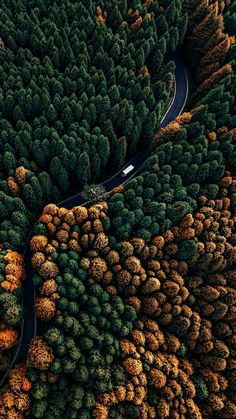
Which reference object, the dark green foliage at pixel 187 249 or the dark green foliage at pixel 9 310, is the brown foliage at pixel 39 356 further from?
the dark green foliage at pixel 187 249

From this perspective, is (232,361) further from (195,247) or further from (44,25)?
(44,25)

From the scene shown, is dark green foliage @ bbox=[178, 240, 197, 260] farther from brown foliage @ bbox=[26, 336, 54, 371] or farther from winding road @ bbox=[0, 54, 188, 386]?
brown foliage @ bbox=[26, 336, 54, 371]

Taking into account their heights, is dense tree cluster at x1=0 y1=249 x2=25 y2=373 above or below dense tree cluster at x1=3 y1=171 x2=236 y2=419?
above

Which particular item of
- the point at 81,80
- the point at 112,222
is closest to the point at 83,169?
the point at 112,222

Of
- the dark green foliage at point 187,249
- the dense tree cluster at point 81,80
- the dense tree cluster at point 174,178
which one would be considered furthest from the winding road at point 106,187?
the dark green foliage at point 187,249

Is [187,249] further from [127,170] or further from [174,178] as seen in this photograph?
[127,170]

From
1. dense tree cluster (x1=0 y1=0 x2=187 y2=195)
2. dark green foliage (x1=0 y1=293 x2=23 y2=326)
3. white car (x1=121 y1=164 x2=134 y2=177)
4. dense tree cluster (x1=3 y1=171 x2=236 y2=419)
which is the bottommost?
dense tree cluster (x1=3 y1=171 x2=236 y2=419)

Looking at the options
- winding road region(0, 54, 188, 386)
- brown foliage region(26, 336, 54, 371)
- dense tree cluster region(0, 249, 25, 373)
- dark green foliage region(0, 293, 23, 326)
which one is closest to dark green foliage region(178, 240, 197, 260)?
winding road region(0, 54, 188, 386)

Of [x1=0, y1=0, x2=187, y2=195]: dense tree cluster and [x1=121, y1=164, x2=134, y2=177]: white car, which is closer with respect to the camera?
[x1=0, y1=0, x2=187, y2=195]: dense tree cluster
